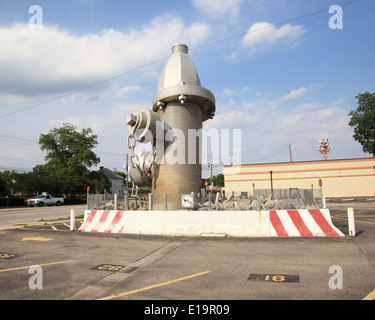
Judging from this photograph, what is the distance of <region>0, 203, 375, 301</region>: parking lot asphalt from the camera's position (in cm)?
430

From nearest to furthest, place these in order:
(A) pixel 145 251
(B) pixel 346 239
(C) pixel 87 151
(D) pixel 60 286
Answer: (D) pixel 60 286 < (A) pixel 145 251 < (B) pixel 346 239 < (C) pixel 87 151

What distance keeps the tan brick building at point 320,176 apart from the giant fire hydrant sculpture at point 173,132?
1142 inches

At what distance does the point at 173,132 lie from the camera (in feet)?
42.7

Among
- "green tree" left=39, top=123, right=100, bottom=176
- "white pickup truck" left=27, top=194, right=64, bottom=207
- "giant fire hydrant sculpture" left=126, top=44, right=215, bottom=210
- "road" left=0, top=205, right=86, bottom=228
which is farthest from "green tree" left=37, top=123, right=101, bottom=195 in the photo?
"giant fire hydrant sculpture" left=126, top=44, right=215, bottom=210

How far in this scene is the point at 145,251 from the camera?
7590mm

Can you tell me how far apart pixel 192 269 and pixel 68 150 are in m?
63.0

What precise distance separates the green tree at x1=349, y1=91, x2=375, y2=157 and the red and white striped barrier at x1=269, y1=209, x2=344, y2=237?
4318cm

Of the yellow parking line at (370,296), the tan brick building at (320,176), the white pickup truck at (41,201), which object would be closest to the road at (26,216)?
the white pickup truck at (41,201)

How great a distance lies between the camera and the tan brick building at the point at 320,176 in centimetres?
4309

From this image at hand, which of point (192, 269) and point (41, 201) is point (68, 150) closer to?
point (41, 201)

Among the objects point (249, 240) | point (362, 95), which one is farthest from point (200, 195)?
point (362, 95)

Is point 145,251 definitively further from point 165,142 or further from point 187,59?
point 187,59
